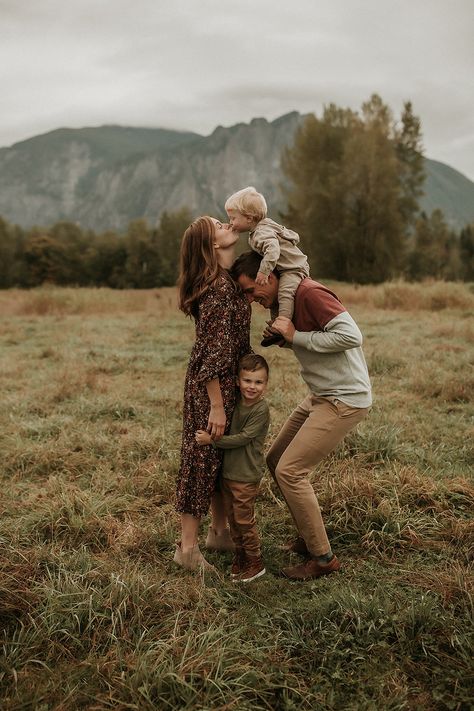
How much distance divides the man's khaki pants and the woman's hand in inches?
15.0

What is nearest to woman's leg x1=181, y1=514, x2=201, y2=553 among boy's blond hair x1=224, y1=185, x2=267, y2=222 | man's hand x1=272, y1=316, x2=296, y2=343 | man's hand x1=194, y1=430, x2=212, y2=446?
man's hand x1=194, y1=430, x2=212, y2=446

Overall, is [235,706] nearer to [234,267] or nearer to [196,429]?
[196,429]

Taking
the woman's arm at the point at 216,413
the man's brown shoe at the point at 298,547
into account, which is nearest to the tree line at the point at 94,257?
the man's brown shoe at the point at 298,547

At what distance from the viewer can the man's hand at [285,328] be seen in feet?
9.61

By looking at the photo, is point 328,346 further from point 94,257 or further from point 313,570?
point 94,257

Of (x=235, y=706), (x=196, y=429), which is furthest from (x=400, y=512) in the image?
(x=235, y=706)

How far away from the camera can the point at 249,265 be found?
305 centimetres

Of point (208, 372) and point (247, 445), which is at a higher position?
point (208, 372)

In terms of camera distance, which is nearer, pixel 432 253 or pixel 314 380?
pixel 314 380

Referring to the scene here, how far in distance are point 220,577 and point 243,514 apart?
0.40m

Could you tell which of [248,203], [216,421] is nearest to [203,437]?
[216,421]

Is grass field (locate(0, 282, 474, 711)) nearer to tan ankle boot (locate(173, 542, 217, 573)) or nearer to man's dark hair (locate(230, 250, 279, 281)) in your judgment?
tan ankle boot (locate(173, 542, 217, 573))

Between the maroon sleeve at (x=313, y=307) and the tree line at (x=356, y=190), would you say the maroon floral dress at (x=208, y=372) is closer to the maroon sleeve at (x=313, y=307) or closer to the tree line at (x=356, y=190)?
the maroon sleeve at (x=313, y=307)

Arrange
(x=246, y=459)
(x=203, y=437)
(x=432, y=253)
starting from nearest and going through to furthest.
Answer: (x=203, y=437), (x=246, y=459), (x=432, y=253)
